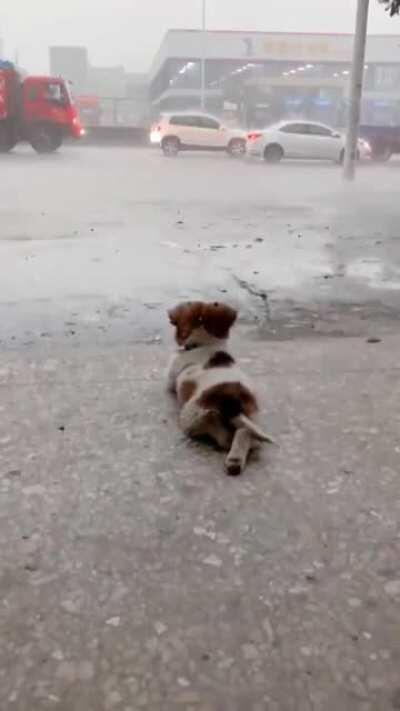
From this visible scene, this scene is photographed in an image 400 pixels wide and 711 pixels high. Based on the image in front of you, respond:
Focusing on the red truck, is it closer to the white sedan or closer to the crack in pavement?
the white sedan

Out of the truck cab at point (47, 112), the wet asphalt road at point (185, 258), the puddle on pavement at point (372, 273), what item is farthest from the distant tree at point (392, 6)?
the truck cab at point (47, 112)

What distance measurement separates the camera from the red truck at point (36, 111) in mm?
25422

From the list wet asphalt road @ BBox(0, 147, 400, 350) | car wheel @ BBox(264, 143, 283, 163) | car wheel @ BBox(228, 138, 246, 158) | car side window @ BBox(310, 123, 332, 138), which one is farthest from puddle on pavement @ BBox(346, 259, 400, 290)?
car wheel @ BBox(228, 138, 246, 158)

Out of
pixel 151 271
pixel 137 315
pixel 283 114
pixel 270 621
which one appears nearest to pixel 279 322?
pixel 137 315

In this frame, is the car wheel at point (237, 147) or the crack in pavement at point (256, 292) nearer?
the crack in pavement at point (256, 292)

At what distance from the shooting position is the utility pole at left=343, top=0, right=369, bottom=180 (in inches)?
693

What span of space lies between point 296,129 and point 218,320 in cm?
2358

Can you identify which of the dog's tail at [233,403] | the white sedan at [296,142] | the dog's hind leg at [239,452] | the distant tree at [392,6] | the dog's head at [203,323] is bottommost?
the white sedan at [296,142]

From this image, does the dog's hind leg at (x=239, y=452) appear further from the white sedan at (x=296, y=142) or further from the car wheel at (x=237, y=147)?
the car wheel at (x=237, y=147)

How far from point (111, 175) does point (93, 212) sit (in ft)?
24.1

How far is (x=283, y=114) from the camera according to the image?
52.6 metres

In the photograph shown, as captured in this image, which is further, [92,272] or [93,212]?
[93,212]

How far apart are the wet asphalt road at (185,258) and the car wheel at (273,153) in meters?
9.77

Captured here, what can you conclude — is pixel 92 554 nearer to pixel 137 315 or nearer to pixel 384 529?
pixel 384 529
